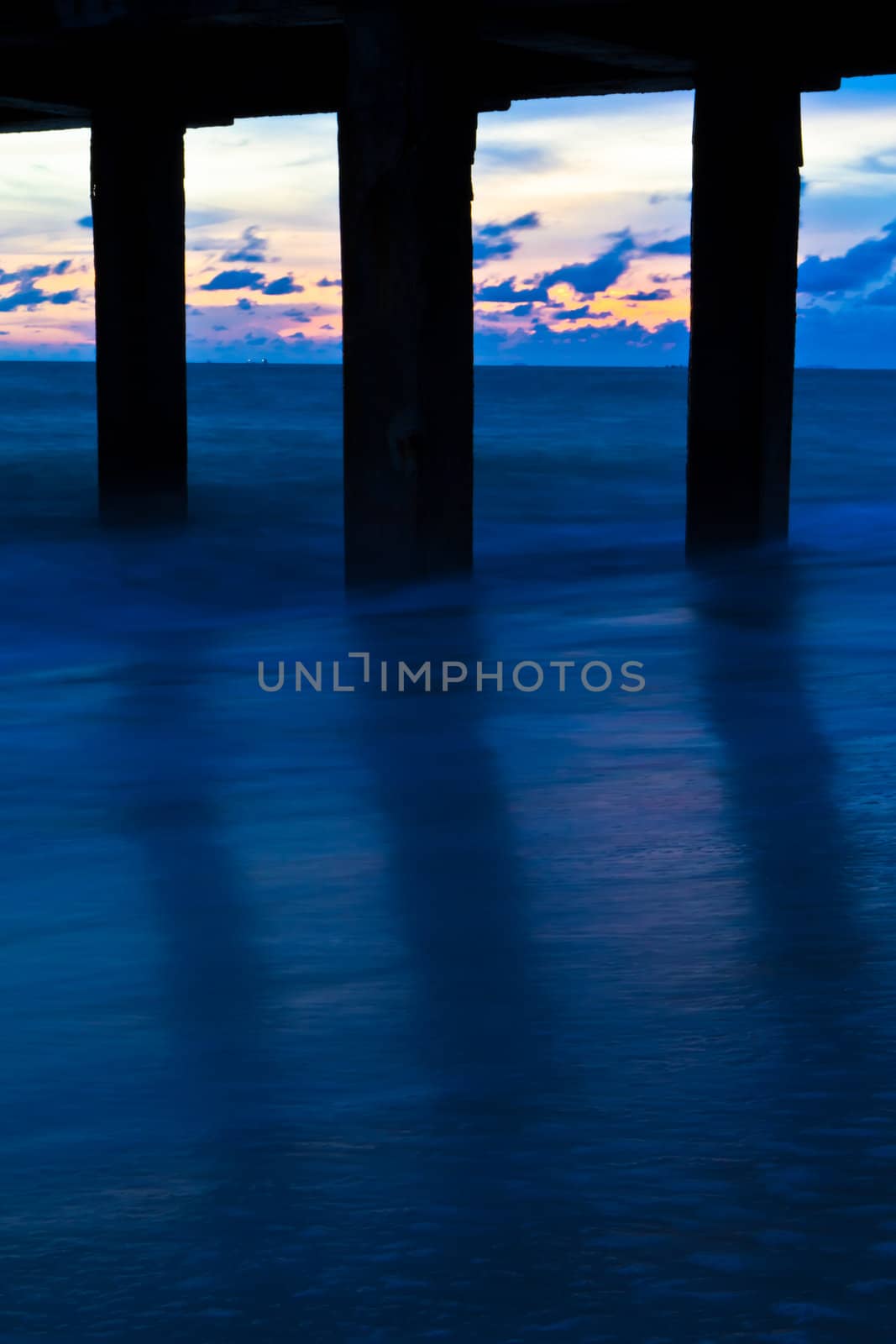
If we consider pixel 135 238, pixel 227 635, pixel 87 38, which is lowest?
pixel 227 635

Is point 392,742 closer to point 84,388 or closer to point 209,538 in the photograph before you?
point 209,538

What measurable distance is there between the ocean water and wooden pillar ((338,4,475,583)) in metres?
0.63

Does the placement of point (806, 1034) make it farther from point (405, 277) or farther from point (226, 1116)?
point (405, 277)

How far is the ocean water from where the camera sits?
6.70ft

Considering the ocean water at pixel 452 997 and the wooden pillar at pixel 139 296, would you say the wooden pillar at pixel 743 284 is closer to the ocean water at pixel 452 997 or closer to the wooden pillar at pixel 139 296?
the ocean water at pixel 452 997

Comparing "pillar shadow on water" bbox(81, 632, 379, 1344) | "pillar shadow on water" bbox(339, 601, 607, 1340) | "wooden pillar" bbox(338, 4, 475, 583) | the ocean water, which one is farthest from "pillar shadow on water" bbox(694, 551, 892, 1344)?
"wooden pillar" bbox(338, 4, 475, 583)

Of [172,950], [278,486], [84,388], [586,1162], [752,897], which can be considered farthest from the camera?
[84,388]

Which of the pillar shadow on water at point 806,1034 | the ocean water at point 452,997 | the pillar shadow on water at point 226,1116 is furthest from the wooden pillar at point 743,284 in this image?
the pillar shadow on water at point 226,1116

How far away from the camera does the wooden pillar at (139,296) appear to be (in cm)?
1111

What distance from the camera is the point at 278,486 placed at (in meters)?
20.7

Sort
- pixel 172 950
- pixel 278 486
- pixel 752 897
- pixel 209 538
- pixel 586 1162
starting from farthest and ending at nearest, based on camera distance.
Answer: pixel 278 486 → pixel 209 538 → pixel 752 897 → pixel 172 950 → pixel 586 1162

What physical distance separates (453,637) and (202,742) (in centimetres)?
245

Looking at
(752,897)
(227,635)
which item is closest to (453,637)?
(227,635)

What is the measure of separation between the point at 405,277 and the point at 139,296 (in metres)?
4.11
